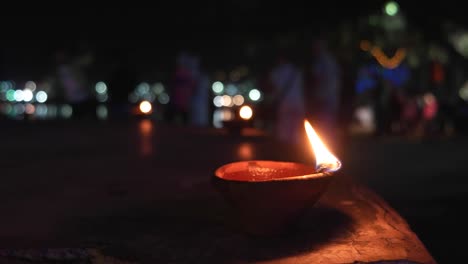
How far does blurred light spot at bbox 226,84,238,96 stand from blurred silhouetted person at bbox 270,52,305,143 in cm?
1721

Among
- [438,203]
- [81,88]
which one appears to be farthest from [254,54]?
[438,203]

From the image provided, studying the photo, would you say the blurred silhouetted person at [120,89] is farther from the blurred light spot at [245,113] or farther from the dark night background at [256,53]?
the blurred light spot at [245,113]

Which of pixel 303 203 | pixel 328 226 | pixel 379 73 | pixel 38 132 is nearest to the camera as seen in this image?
pixel 303 203

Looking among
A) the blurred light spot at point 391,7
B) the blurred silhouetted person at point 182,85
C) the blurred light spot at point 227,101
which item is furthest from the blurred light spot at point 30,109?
the blurred light spot at point 391,7

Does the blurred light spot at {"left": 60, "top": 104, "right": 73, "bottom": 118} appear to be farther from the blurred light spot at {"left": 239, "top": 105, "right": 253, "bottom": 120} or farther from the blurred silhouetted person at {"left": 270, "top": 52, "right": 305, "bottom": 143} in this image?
the blurred light spot at {"left": 239, "top": 105, "right": 253, "bottom": 120}

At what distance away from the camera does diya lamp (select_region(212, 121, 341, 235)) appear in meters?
3.26

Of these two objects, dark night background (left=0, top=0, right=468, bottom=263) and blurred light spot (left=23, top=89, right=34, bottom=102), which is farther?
blurred light spot (left=23, top=89, right=34, bottom=102)

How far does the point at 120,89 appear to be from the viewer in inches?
614

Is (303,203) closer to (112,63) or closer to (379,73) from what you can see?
(379,73)

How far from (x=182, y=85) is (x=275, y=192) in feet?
34.9

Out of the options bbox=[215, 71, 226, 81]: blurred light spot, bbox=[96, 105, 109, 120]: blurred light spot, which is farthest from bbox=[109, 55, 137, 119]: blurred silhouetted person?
bbox=[215, 71, 226, 81]: blurred light spot

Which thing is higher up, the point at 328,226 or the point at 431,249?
the point at 328,226

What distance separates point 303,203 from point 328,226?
50 cm

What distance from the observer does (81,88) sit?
19.0m
